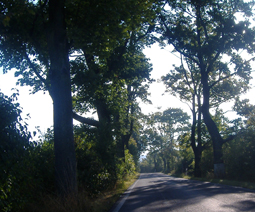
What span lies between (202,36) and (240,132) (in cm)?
1103

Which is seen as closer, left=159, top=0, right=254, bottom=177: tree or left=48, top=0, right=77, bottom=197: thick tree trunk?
left=48, top=0, right=77, bottom=197: thick tree trunk

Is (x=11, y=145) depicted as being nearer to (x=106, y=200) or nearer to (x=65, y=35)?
(x=65, y=35)

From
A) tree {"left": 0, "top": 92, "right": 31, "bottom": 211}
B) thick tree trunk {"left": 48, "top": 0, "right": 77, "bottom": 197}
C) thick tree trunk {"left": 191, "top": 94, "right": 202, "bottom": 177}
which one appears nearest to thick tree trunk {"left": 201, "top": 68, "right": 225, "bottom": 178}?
thick tree trunk {"left": 191, "top": 94, "right": 202, "bottom": 177}

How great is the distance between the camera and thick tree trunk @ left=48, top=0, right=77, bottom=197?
Answer: 7.45 metres

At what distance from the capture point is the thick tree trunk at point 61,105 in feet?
24.4

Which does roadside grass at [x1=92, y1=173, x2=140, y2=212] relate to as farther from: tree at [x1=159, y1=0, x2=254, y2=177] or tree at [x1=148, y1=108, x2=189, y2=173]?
tree at [x1=148, y1=108, x2=189, y2=173]

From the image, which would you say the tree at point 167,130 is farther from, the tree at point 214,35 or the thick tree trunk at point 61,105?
the thick tree trunk at point 61,105

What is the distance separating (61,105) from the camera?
26.0 feet

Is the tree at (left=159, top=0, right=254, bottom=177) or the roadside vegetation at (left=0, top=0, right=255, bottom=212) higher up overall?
the tree at (left=159, top=0, right=254, bottom=177)

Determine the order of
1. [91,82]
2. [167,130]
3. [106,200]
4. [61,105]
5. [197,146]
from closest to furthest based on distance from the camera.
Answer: [61,105] < [106,200] < [91,82] < [197,146] < [167,130]

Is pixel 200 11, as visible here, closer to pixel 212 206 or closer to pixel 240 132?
pixel 240 132

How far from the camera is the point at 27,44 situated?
11844mm

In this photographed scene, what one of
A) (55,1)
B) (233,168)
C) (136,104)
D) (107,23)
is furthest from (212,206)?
(136,104)

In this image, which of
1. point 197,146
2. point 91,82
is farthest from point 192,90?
point 91,82
